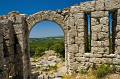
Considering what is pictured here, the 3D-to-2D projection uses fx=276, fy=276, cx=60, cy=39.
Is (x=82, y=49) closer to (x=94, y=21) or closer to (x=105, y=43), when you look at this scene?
(x=105, y=43)

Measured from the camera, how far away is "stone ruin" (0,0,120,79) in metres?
14.6

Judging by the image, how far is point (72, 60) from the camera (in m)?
15.8

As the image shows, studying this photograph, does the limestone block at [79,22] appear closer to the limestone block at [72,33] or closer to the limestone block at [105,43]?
the limestone block at [72,33]

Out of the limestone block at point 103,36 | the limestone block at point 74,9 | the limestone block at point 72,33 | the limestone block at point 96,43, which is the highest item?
the limestone block at point 74,9

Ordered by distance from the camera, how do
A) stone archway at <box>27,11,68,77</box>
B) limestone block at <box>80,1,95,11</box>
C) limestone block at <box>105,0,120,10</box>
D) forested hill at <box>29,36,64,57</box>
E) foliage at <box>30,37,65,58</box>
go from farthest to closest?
forested hill at <box>29,36,64,57</box>
foliage at <box>30,37,65,58</box>
stone archway at <box>27,11,68,77</box>
limestone block at <box>80,1,95,11</box>
limestone block at <box>105,0,120,10</box>

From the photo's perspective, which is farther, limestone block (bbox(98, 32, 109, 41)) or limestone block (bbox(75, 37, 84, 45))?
limestone block (bbox(75, 37, 84, 45))

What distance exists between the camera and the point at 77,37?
51.2 ft

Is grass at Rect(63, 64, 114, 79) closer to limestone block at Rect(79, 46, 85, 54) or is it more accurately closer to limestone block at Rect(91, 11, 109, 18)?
limestone block at Rect(79, 46, 85, 54)

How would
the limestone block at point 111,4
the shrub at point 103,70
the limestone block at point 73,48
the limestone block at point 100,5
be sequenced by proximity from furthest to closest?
1. the limestone block at point 73,48
2. the limestone block at point 100,5
3. the limestone block at point 111,4
4. the shrub at point 103,70

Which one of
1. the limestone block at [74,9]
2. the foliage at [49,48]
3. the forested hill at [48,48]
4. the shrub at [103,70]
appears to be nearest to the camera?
the shrub at [103,70]

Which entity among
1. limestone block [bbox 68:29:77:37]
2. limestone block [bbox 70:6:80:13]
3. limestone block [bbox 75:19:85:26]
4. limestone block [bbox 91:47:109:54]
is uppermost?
limestone block [bbox 70:6:80:13]

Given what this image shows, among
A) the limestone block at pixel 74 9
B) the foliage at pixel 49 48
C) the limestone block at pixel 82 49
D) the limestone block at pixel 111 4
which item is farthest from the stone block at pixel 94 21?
the foliage at pixel 49 48

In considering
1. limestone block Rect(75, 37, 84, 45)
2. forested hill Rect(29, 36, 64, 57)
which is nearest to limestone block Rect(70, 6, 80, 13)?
limestone block Rect(75, 37, 84, 45)

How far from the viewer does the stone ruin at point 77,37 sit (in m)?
14.6
